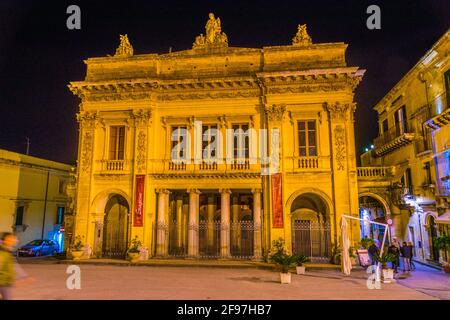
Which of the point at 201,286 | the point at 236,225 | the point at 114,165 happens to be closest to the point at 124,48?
the point at 114,165

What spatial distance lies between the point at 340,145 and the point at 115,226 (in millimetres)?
15036

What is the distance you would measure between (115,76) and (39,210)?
17.1 metres

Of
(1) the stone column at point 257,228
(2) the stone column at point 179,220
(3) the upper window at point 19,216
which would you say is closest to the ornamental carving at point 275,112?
(1) the stone column at point 257,228

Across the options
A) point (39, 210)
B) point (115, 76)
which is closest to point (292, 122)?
point (115, 76)

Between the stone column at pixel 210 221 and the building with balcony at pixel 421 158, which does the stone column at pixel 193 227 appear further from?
the building with balcony at pixel 421 158

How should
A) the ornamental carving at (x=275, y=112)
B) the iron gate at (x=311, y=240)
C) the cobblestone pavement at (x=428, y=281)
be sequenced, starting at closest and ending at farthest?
the cobblestone pavement at (x=428, y=281) < the iron gate at (x=311, y=240) < the ornamental carving at (x=275, y=112)

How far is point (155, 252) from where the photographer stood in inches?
778

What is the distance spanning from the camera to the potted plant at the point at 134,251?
18391 millimetres

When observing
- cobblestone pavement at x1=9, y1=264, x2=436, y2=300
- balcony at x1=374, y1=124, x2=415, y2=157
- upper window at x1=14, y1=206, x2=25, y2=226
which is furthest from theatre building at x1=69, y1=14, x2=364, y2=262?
upper window at x1=14, y1=206, x2=25, y2=226

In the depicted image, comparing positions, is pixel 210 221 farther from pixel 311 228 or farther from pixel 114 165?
pixel 114 165

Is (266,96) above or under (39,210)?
above

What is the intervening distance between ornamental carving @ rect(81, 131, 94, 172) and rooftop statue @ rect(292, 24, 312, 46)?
13.8m

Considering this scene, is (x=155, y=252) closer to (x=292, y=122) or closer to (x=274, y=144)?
(x=274, y=144)

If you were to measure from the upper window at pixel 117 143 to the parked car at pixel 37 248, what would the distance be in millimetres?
10626
